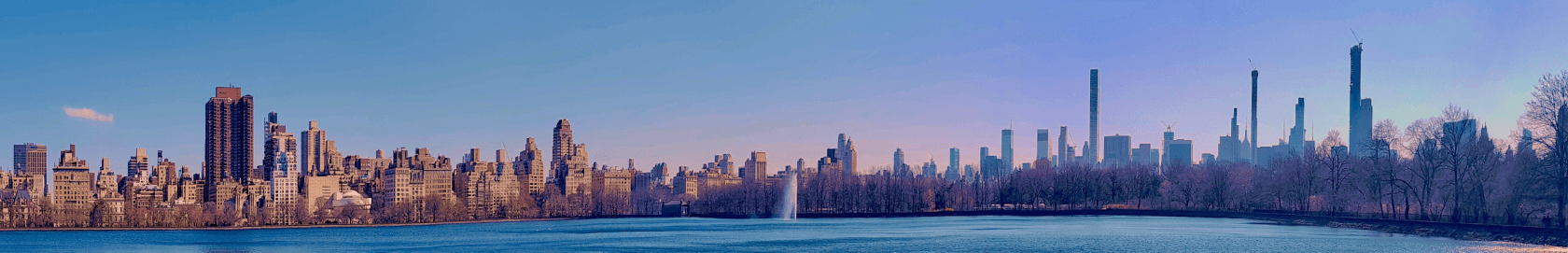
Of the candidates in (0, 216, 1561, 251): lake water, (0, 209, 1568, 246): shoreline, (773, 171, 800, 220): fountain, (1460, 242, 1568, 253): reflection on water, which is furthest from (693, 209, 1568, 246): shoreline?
(773, 171, 800, 220): fountain

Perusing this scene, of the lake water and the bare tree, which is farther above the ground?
the bare tree

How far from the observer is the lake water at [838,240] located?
75.3 m

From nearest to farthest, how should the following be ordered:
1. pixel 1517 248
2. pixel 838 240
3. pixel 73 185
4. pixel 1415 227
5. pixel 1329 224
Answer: pixel 1517 248, pixel 1415 227, pixel 838 240, pixel 1329 224, pixel 73 185

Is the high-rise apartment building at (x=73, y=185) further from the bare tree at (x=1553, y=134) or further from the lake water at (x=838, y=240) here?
the bare tree at (x=1553, y=134)

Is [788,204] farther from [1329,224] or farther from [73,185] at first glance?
[73,185]

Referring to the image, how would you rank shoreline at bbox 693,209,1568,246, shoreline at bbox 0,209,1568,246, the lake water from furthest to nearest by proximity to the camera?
the lake water, shoreline at bbox 0,209,1568,246, shoreline at bbox 693,209,1568,246

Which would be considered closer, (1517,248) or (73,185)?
(1517,248)

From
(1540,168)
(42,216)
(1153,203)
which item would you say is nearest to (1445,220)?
(1540,168)

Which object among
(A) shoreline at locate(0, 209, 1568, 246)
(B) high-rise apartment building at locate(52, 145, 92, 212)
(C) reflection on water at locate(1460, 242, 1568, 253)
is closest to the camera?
(C) reflection on water at locate(1460, 242, 1568, 253)

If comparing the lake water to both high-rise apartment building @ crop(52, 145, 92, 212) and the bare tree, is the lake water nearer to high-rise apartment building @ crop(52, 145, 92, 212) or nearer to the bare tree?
the bare tree

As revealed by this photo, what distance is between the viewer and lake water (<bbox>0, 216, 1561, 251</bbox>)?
75.3 m

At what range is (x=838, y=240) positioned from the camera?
295 ft

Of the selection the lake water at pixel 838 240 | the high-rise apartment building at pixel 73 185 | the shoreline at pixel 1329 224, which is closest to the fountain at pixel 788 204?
the shoreline at pixel 1329 224

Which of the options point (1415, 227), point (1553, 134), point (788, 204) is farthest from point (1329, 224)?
point (788, 204)
